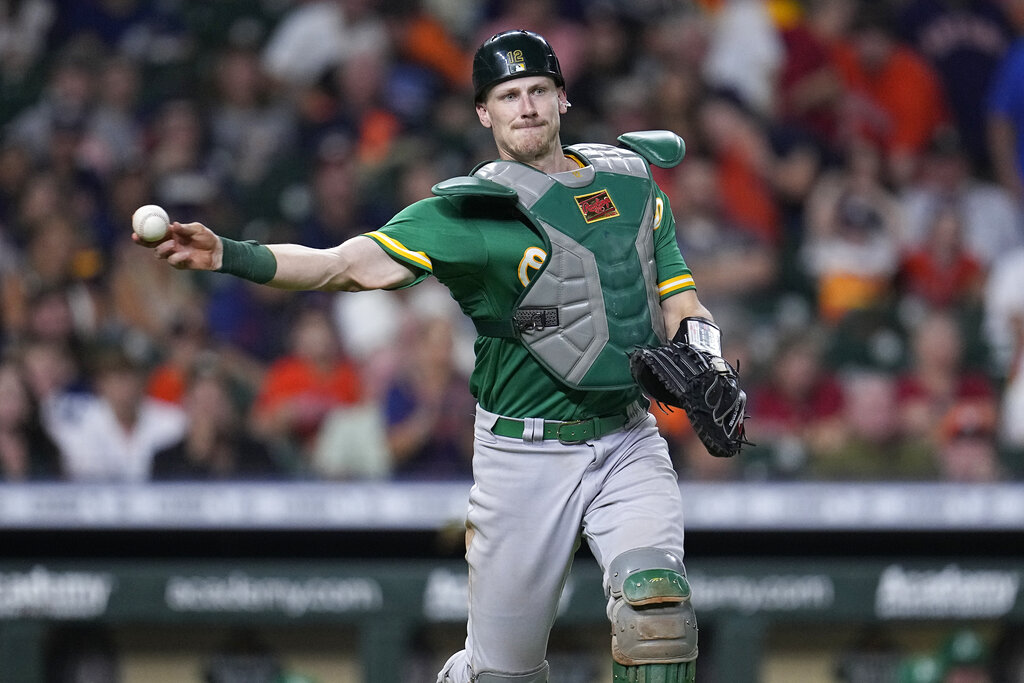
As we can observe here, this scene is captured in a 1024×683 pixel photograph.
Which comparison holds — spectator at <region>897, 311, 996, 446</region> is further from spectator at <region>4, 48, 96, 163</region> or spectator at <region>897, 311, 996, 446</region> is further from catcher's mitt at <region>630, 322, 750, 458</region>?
spectator at <region>4, 48, 96, 163</region>

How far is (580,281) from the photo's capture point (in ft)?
12.0

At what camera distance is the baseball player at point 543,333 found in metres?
3.59

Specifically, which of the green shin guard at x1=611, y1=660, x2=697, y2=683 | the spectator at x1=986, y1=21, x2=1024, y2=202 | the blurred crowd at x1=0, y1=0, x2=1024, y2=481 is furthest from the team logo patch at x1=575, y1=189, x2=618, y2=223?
the spectator at x1=986, y1=21, x2=1024, y2=202

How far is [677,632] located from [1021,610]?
10.7ft

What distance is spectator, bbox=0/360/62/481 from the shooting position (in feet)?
19.7

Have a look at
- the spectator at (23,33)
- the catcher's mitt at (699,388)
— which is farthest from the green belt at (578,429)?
the spectator at (23,33)

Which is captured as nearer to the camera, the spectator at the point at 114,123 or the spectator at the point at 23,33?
the spectator at the point at 114,123

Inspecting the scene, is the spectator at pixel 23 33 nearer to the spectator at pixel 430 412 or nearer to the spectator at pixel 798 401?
the spectator at pixel 430 412

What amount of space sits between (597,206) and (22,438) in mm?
3464

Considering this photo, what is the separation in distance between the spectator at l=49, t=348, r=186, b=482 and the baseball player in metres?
2.80

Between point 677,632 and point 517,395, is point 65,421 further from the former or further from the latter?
point 677,632

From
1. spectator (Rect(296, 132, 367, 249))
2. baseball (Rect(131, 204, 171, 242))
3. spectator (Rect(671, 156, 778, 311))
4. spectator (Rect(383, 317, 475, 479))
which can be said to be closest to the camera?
baseball (Rect(131, 204, 171, 242))

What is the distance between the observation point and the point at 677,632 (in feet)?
10.8

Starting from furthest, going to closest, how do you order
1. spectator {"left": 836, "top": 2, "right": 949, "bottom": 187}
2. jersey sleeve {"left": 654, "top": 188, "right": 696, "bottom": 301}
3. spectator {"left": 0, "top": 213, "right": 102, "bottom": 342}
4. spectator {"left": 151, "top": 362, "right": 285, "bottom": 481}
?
spectator {"left": 836, "top": 2, "right": 949, "bottom": 187}
spectator {"left": 0, "top": 213, "right": 102, "bottom": 342}
spectator {"left": 151, "top": 362, "right": 285, "bottom": 481}
jersey sleeve {"left": 654, "top": 188, "right": 696, "bottom": 301}
